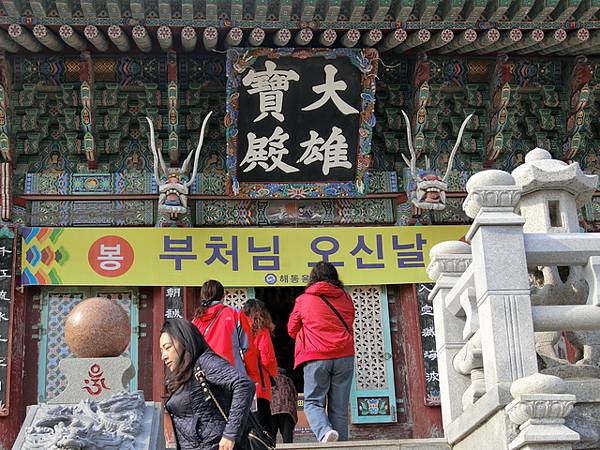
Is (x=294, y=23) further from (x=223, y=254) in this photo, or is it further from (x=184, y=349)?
(x=184, y=349)

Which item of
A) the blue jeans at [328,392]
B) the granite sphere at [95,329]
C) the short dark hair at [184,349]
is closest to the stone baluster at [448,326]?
the blue jeans at [328,392]

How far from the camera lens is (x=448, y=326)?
23.2 ft

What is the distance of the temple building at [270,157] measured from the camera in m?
10.8

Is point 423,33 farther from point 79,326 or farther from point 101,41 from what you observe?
point 79,326

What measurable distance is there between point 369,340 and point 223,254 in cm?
187

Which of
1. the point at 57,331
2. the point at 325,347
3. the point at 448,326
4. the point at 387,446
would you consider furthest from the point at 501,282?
the point at 57,331

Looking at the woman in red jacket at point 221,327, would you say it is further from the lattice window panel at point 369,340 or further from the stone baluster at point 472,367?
the lattice window panel at point 369,340

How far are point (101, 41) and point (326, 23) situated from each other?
2.33 metres

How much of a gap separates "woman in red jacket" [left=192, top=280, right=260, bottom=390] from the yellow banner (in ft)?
11.1

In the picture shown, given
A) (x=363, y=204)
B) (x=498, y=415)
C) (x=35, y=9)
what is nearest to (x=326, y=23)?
(x=363, y=204)

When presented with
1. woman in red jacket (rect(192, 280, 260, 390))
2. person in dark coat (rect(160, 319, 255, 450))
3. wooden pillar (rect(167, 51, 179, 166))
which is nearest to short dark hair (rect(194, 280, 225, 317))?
woman in red jacket (rect(192, 280, 260, 390))

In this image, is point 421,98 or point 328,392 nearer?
point 328,392

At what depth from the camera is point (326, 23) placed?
34.9 feet

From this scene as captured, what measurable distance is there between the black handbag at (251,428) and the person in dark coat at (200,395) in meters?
0.02
